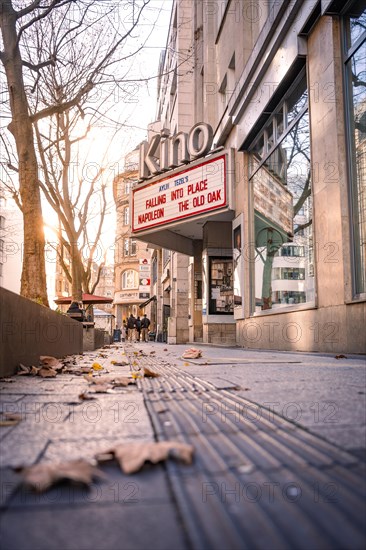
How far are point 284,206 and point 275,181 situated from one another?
835 millimetres

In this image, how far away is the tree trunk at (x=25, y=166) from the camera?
872 cm

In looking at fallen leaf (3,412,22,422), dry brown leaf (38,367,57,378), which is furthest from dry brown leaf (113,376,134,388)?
fallen leaf (3,412,22,422)

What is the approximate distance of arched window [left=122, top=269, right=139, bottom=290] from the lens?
56541 mm

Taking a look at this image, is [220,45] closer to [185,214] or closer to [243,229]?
[185,214]

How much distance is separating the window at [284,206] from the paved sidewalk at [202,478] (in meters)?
5.77

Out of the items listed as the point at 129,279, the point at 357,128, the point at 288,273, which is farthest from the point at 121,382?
the point at 129,279

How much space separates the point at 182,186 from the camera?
14.3m

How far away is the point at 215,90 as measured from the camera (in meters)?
17.5

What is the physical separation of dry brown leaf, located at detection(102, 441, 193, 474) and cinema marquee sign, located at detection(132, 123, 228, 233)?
11.6 meters

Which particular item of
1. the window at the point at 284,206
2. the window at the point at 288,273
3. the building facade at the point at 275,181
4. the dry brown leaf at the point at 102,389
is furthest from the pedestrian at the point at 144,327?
the dry brown leaf at the point at 102,389

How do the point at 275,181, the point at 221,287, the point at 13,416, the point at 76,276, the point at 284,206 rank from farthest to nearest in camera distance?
the point at 76,276 → the point at 221,287 → the point at 275,181 → the point at 284,206 → the point at 13,416

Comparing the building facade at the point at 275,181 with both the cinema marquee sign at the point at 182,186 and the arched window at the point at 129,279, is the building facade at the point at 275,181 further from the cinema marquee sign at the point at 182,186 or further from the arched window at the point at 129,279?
the arched window at the point at 129,279

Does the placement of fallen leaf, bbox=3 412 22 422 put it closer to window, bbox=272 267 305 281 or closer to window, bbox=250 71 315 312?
window, bbox=250 71 315 312

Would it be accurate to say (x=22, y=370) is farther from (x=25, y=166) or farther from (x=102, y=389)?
(x=25, y=166)
